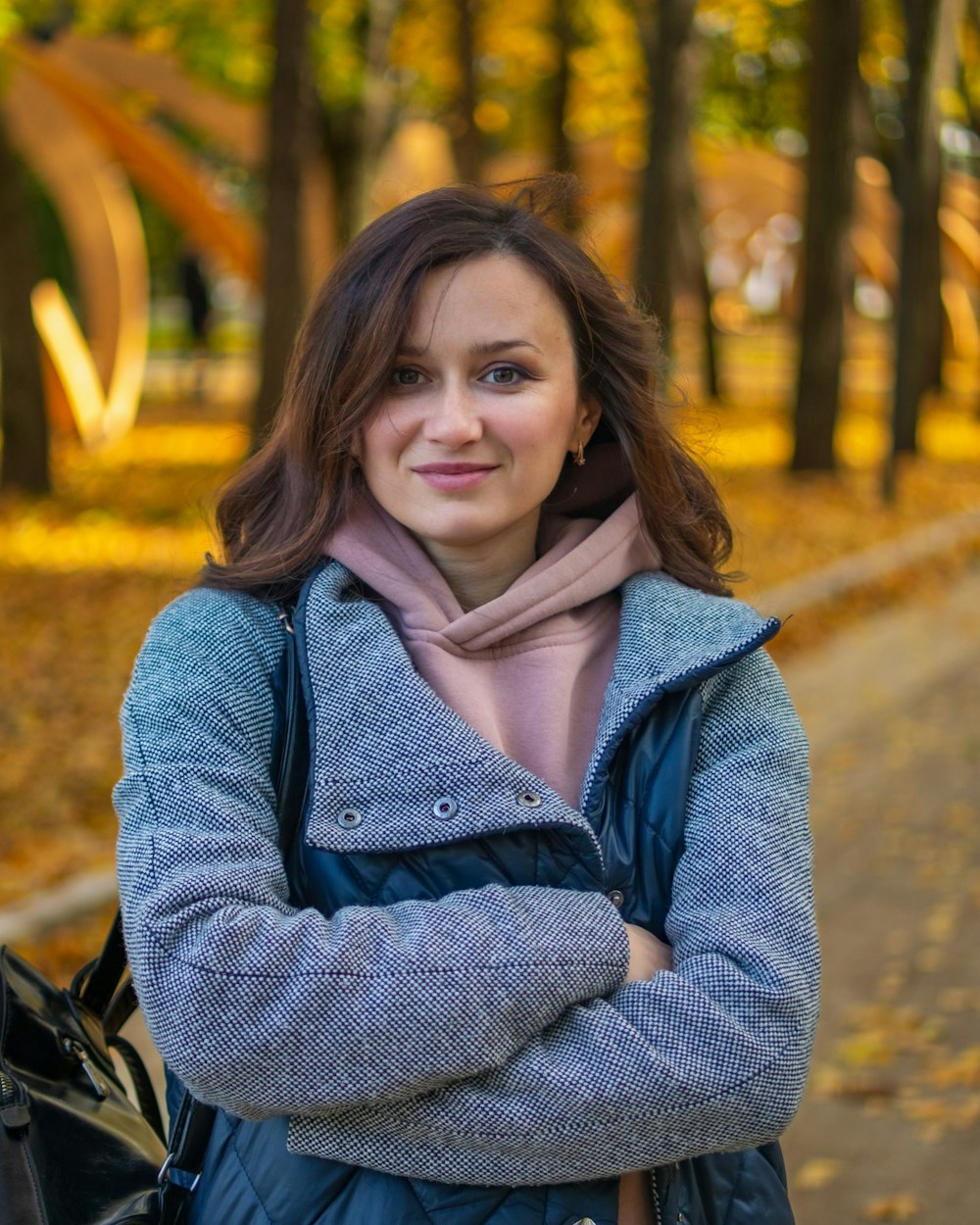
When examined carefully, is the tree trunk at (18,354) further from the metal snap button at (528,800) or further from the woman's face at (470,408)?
the metal snap button at (528,800)

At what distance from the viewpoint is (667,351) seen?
26.2 feet

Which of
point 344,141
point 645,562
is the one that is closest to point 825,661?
point 645,562

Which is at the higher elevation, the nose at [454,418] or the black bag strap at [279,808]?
the nose at [454,418]

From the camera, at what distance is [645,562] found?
2.32 metres

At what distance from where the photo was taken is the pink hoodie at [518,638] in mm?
2088

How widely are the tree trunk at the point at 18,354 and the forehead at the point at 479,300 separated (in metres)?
11.8

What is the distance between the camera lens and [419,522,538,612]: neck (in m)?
2.26

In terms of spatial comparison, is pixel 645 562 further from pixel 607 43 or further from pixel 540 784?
pixel 607 43

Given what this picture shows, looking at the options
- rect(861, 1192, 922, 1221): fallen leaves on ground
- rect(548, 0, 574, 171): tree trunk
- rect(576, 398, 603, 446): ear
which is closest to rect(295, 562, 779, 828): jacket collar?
rect(576, 398, 603, 446): ear

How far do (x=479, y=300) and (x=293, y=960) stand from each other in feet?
2.99

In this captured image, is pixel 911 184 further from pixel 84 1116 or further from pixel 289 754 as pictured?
pixel 84 1116

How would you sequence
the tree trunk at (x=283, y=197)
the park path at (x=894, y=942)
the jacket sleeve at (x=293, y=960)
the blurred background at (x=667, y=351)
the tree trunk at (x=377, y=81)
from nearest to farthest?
the jacket sleeve at (x=293, y=960), the park path at (x=894, y=942), the blurred background at (x=667, y=351), the tree trunk at (x=283, y=197), the tree trunk at (x=377, y=81)

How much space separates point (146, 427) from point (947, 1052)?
16137 mm

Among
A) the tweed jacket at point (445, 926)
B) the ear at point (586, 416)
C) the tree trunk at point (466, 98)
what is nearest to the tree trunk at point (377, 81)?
the tree trunk at point (466, 98)
